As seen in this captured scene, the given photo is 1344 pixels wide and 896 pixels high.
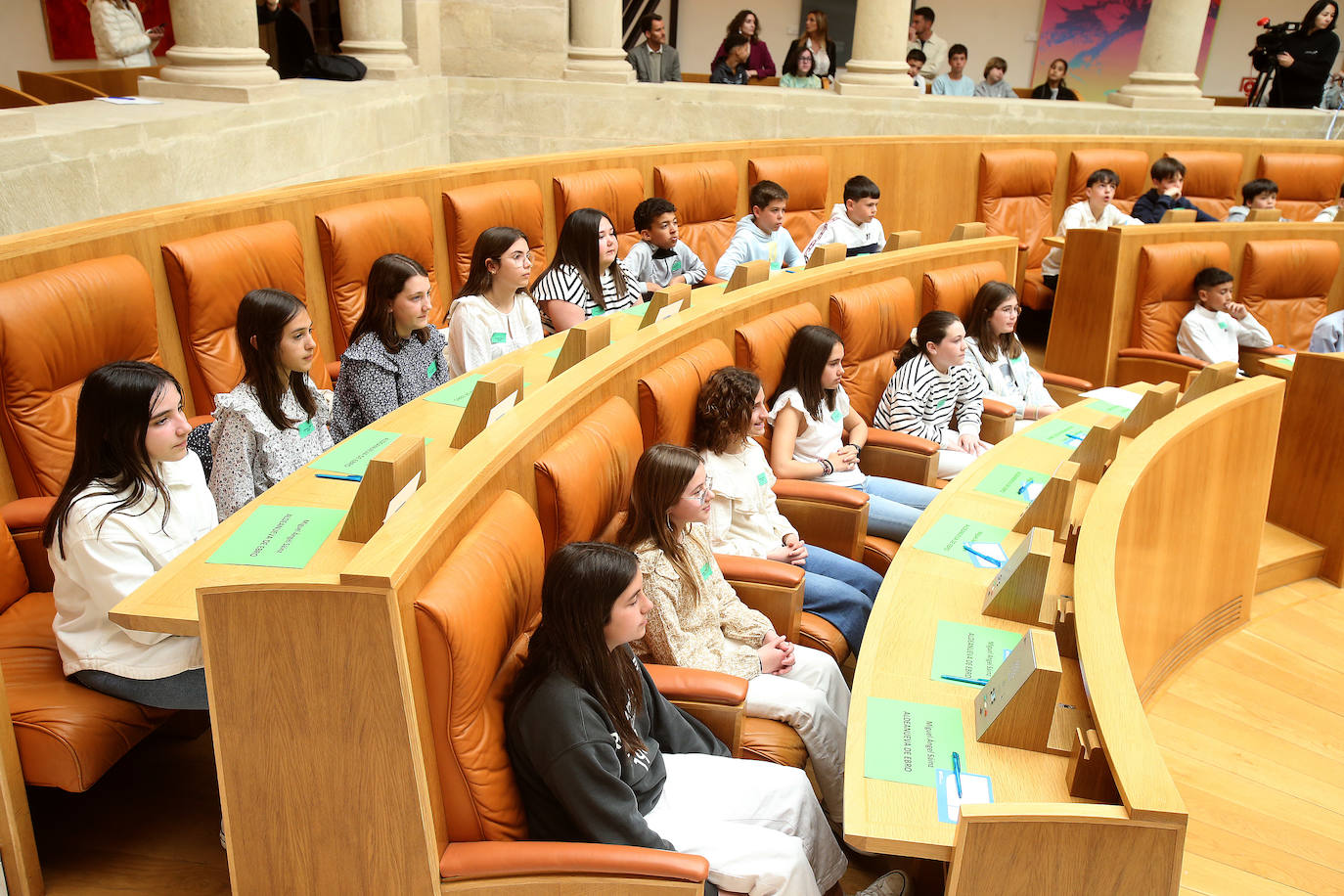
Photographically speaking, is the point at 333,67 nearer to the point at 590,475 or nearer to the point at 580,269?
the point at 580,269

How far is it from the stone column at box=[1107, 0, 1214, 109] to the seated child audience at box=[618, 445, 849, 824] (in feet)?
20.4

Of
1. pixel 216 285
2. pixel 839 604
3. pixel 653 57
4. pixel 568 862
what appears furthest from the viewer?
pixel 653 57

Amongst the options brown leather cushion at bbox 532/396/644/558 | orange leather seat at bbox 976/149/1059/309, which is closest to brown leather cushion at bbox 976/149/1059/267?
orange leather seat at bbox 976/149/1059/309

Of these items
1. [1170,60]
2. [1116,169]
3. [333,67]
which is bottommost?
[1116,169]

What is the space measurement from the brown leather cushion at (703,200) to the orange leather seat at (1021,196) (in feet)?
5.81

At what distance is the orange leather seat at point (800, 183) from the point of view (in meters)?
5.62

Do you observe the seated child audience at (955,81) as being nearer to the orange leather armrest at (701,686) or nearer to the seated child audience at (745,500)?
the seated child audience at (745,500)

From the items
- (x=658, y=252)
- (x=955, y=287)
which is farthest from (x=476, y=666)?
(x=658, y=252)

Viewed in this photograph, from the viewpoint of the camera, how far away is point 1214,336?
4.87 metres

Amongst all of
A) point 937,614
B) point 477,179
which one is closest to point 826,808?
point 937,614

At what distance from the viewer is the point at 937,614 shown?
2207mm

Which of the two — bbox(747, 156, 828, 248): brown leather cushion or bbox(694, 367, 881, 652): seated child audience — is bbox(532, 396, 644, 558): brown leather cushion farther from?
bbox(747, 156, 828, 248): brown leather cushion

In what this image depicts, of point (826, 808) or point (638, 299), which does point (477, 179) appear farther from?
point (826, 808)

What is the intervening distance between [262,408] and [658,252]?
8.02 feet
